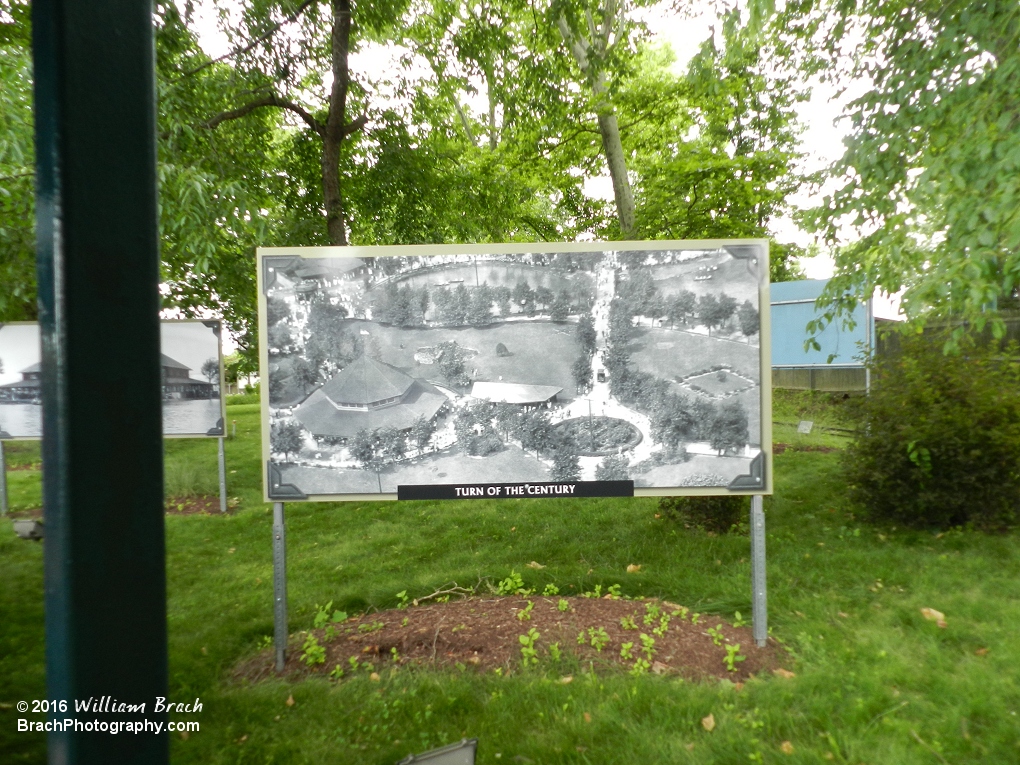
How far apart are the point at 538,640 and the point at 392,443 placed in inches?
60.6

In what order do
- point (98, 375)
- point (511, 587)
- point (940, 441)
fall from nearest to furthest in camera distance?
point (98, 375) < point (511, 587) < point (940, 441)

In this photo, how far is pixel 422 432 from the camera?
4.22 metres

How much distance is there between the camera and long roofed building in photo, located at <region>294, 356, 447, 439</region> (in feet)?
13.8

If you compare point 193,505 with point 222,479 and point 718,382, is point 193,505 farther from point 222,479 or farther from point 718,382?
point 718,382

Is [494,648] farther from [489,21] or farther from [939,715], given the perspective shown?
[489,21]

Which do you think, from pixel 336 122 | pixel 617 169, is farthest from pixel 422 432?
pixel 617 169

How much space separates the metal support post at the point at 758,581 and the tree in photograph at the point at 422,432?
6.71 feet

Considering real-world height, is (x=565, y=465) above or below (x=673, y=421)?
below

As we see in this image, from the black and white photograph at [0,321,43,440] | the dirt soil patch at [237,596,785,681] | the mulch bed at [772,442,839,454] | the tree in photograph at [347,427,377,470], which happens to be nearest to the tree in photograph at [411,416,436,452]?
the tree in photograph at [347,427,377,470]

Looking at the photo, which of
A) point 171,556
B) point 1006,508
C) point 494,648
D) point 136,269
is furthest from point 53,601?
point 1006,508

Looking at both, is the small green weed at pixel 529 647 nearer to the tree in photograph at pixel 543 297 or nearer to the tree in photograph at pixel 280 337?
the tree in photograph at pixel 543 297

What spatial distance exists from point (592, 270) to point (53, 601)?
3.61 m

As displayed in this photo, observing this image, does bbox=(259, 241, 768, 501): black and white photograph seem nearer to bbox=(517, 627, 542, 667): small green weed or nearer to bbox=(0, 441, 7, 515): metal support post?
bbox=(517, 627, 542, 667): small green weed

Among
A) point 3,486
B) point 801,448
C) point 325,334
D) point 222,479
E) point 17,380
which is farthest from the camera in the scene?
point 801,448
